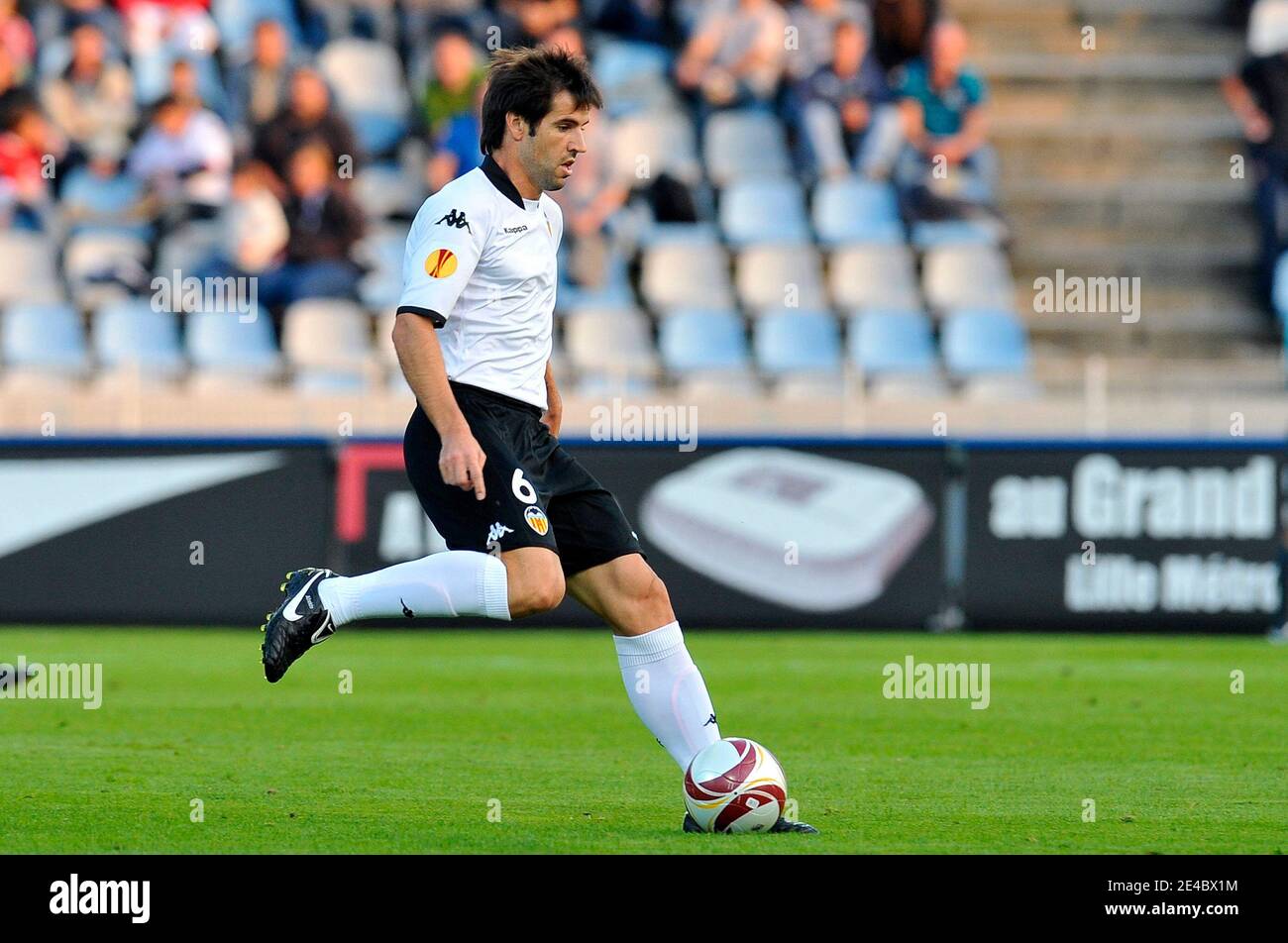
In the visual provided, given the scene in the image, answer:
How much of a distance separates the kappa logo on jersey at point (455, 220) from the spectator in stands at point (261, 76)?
42.8 feet

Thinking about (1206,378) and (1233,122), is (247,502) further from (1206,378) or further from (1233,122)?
(1233,122)

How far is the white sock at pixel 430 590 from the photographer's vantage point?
22.6 ft

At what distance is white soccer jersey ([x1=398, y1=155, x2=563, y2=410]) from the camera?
22.6 feet

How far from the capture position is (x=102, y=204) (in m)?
19.6

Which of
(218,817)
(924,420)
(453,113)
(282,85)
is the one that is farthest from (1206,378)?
(218,817)

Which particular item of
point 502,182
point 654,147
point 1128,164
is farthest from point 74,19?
point 502,182

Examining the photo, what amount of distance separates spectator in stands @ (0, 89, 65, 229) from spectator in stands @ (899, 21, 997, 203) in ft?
24.3

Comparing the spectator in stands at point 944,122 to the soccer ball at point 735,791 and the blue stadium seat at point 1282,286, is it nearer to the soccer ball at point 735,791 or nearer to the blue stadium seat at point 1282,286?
the blue stadium seat at point 1282,286

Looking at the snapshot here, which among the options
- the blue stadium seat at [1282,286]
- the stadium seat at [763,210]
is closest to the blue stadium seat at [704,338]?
the stadium seat at [763,210]

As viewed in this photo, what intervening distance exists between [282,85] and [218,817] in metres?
13.3

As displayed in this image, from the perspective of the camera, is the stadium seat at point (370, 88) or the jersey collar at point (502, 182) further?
the stadium seat at point (370, 88)

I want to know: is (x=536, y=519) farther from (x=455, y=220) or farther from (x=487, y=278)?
(x=455, y=220)

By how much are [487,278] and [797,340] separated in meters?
11.3

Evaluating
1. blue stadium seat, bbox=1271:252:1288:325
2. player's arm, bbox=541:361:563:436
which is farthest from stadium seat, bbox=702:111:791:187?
player's arm, bbox=541:361:563:436
